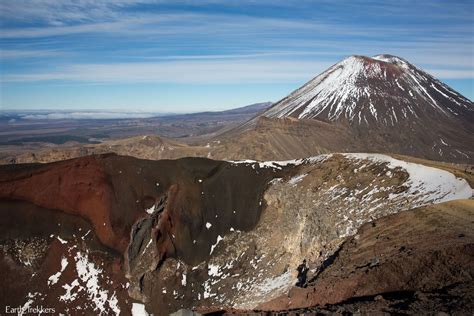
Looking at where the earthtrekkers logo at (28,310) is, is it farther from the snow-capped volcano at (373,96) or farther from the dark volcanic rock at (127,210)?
the snow-capped volcano at (373,96)

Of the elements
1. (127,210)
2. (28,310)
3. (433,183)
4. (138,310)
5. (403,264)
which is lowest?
(138,310)

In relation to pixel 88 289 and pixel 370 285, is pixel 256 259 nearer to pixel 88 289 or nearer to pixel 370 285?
pixel 88 289

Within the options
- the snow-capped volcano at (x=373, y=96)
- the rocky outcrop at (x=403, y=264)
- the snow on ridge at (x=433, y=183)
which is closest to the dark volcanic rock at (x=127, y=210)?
the rocky outcrop at (x=403, y=264)

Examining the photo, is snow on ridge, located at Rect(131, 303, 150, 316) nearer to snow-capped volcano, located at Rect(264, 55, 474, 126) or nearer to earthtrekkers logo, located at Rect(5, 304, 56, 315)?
earthtrekkers logo, located at Rect(5, 304, 56, 315)

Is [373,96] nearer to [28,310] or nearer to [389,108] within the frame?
[389,108]

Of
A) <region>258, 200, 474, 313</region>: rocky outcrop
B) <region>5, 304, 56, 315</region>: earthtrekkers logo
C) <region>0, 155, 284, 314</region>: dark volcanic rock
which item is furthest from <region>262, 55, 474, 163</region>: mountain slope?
<region>5, 304, 56, 315</region>: earthtrekkers logo

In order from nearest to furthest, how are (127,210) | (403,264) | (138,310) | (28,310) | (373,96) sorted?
(403,264) < (28,310) < (138,310) < (127,210) < (373,96)

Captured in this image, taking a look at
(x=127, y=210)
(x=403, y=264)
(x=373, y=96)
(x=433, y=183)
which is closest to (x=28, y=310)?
(x=127, y=210)
